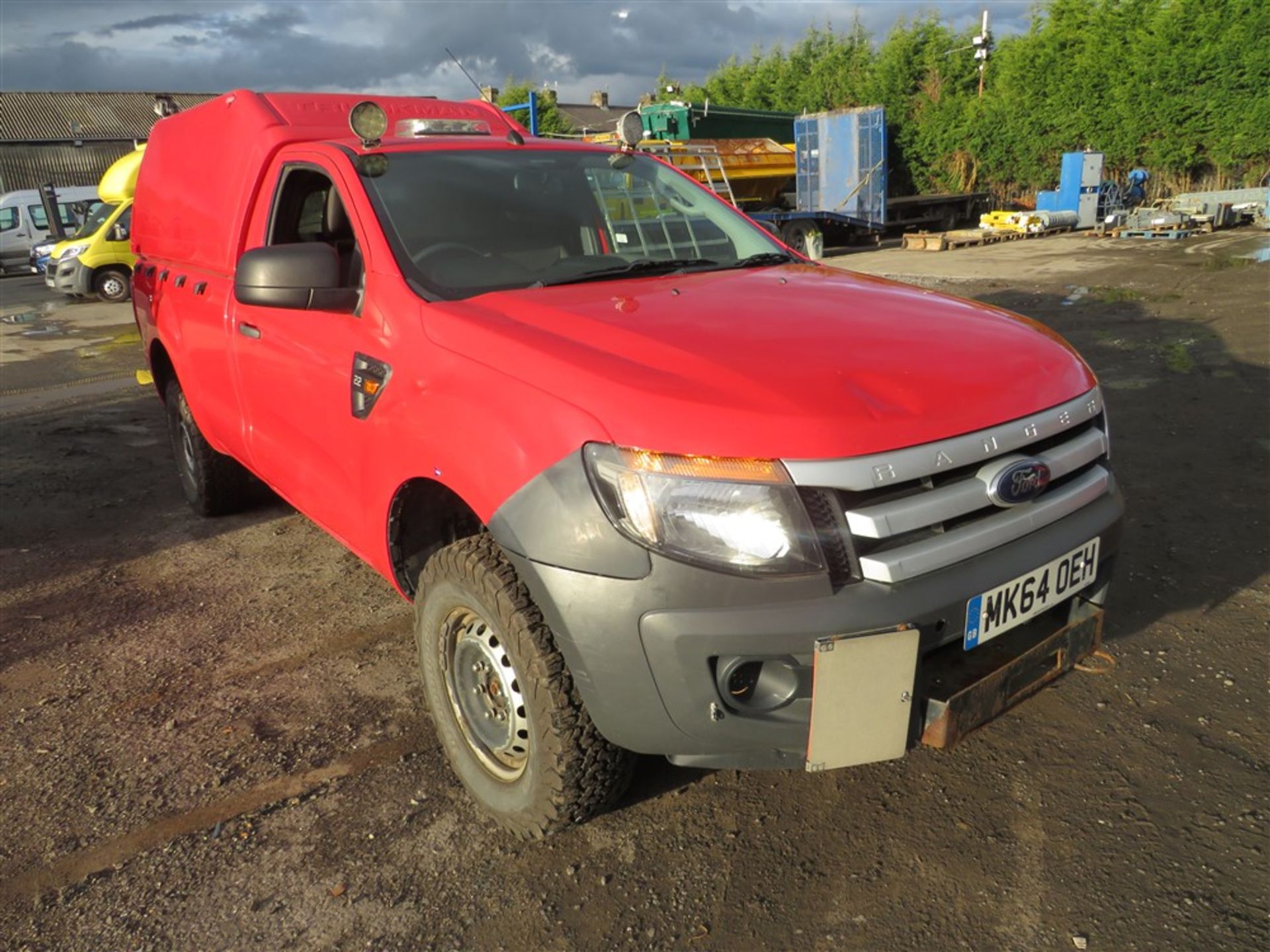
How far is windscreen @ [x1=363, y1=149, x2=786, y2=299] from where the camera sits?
287cm

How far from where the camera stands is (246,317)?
3486 mm

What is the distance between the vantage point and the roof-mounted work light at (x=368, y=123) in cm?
313

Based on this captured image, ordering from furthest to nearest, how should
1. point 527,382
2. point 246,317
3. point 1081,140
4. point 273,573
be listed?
point 1081,140, point 273,573, point 246,317, point 527,382

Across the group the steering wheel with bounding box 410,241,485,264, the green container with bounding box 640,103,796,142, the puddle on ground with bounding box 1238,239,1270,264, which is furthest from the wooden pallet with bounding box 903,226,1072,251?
the steering wheel with bounding box 410,241,485,264

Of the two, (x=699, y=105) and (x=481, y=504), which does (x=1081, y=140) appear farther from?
(x=481, y=504)

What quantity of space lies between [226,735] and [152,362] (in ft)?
9.21

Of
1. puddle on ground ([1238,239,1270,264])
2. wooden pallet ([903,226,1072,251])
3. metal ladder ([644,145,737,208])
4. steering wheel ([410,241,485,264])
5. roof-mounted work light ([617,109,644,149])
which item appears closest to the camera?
steering wheel ([410,241,485,264])

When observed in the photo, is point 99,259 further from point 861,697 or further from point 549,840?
point 861,697

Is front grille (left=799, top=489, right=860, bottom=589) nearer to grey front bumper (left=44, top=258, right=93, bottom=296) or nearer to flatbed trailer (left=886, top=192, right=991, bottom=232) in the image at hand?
grey front bumper (left=44, top=258, right=93, bottom=296)

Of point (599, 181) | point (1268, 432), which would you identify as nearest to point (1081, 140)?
point (1268, 432)

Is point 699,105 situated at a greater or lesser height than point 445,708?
greater

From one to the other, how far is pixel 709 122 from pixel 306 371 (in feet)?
63.1

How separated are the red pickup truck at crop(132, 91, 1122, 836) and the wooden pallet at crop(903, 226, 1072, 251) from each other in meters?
16.4

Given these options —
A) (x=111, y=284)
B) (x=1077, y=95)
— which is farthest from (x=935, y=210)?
(x=111, y=284)
